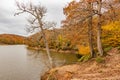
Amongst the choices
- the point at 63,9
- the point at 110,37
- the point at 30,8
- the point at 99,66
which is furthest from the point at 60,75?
the point at 110,37

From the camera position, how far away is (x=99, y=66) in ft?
62.1

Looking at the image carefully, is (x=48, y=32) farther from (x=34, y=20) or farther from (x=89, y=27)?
(x=89, y=27)

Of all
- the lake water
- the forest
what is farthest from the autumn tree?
the lake water

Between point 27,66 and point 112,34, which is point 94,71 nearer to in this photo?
point 112,34

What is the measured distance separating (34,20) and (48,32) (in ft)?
6.32

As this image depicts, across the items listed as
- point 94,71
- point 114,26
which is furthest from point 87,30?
point 94,71

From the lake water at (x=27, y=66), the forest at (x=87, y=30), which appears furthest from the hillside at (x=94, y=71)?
the lake water at (x=27, y=66)

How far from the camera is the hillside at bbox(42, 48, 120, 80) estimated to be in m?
16.1

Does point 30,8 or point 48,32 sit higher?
point 30,8

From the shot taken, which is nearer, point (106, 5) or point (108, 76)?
point (108, 76)

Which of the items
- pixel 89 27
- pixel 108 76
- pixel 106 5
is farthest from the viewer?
pixel 89 27

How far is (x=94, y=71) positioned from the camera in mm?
18031

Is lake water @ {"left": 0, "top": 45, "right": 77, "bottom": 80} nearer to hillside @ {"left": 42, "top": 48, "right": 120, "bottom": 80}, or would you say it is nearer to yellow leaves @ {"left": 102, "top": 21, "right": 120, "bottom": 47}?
hillside @ {"left": 42, "top": 48, "right": 120, "bottom": 80}

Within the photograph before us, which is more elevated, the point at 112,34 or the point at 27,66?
the point at 112,34
